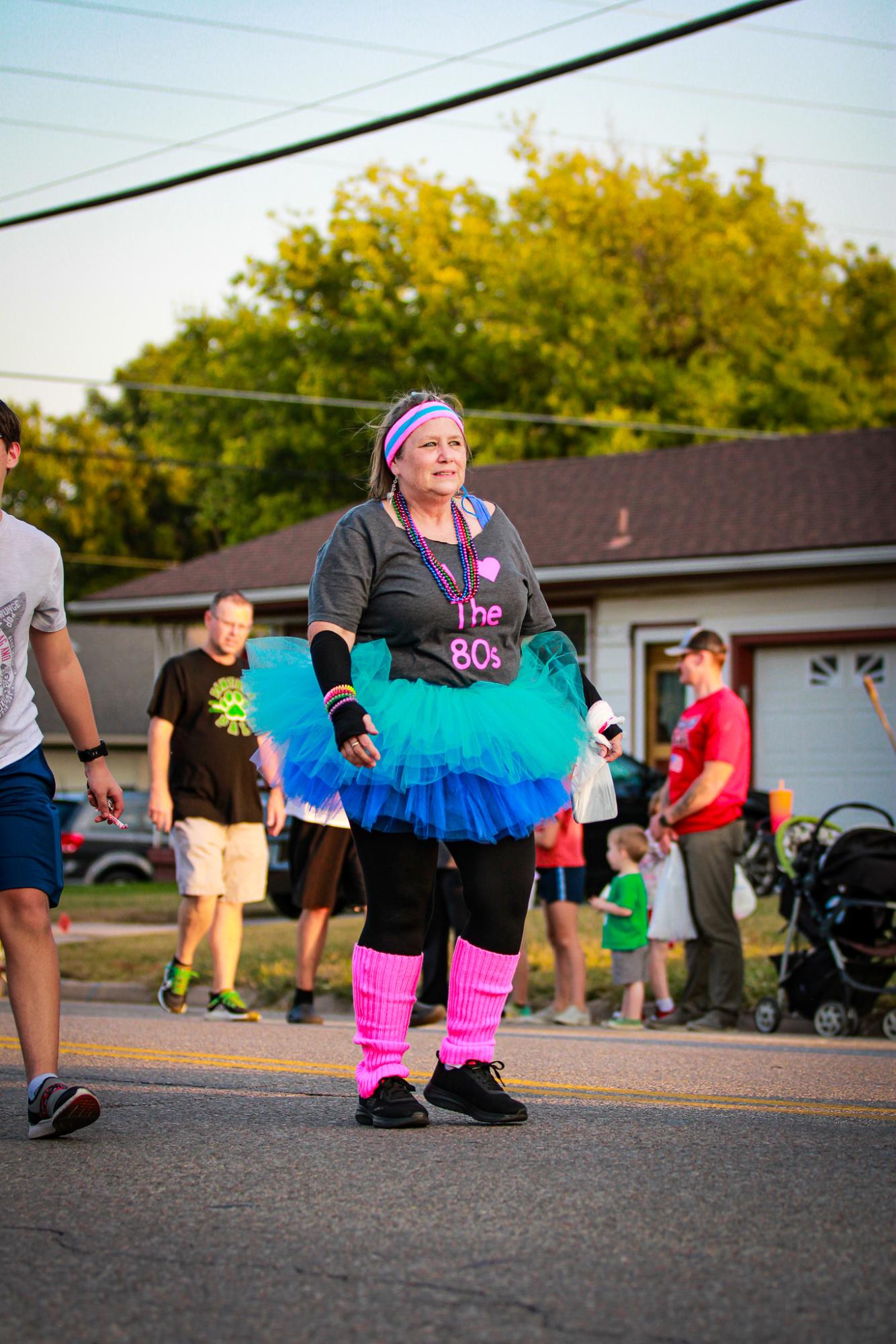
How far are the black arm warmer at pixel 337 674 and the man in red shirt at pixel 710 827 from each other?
15.3 feet

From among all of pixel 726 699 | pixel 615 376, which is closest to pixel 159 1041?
pixel 726 699

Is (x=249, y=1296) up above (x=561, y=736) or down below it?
below

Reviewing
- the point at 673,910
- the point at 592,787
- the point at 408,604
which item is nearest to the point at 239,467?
the point at 673,910

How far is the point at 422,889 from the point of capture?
16.0ft

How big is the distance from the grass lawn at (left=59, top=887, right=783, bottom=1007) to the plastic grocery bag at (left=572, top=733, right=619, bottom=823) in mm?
4238

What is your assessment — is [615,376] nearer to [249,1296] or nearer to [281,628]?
[281,628]

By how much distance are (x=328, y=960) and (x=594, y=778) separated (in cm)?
693

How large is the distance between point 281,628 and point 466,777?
71.6ft

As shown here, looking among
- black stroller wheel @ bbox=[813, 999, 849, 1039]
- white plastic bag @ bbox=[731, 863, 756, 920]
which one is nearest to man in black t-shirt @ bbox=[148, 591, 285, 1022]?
white plastic bag @ bbox=[731, 863, 756, 920]

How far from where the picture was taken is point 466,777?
4.73 meters

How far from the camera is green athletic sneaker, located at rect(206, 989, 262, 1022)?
344 inches

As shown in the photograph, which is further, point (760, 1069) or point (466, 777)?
point (760, 1069)

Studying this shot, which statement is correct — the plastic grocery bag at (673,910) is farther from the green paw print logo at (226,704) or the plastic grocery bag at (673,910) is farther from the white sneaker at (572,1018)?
the green paw print logo at (226,704)

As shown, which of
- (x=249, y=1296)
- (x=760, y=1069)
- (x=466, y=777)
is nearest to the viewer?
(x=249, y=1296)
